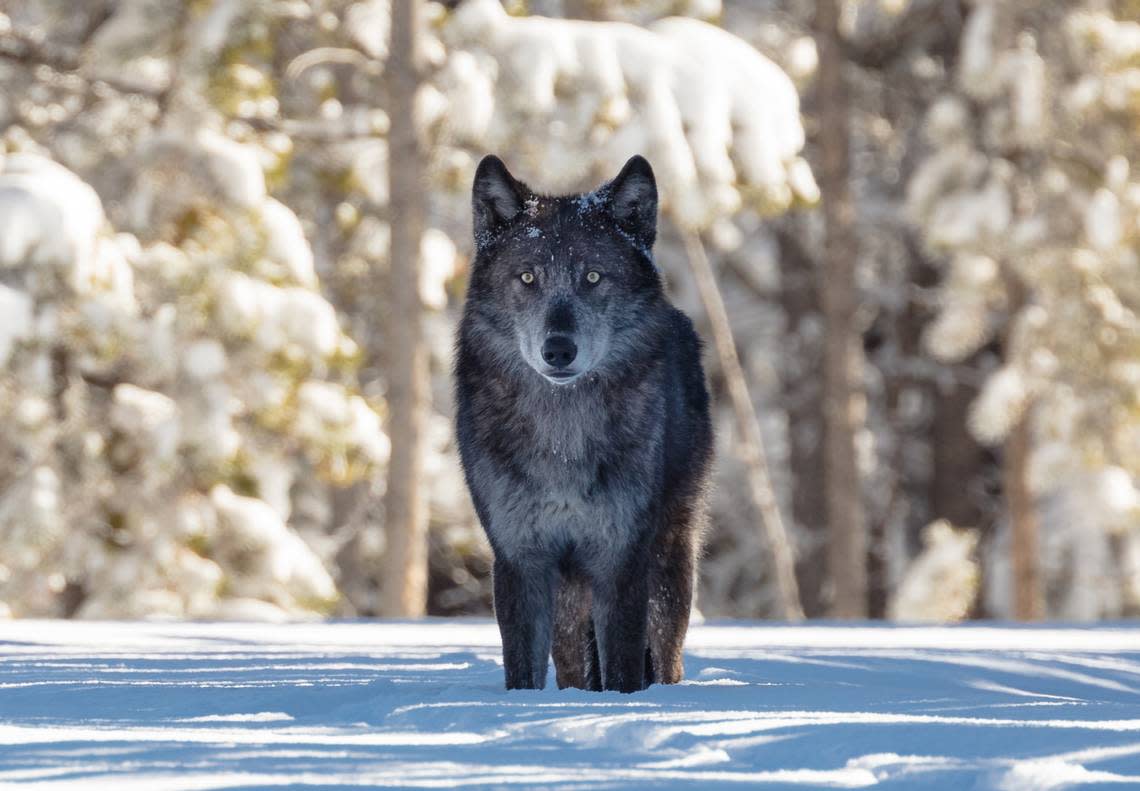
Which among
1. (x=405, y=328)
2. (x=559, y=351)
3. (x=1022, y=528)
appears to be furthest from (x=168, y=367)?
(x=1022, y=528)

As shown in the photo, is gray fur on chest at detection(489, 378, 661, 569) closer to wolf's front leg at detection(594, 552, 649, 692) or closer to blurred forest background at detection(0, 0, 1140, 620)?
wolf's front leg at detection(594, 552, 649, 692)

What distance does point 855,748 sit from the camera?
388cm

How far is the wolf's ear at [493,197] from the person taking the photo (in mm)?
5828

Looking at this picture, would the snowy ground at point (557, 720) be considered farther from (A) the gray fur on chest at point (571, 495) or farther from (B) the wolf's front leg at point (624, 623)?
(A) the gray fur on chest at point (571, 495)

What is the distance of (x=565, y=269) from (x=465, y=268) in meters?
12.3

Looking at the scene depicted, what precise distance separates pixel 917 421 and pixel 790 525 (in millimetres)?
2583

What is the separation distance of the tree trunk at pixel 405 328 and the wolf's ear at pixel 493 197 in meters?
8.09

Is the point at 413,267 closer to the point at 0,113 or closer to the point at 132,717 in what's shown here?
the point at 0,113

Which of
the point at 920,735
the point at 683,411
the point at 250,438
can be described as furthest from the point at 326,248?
the point at 920,735

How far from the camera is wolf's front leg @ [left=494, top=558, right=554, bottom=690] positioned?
5414mm

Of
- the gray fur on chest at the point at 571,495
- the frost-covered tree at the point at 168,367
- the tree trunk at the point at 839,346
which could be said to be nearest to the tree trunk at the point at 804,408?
the tree trunk at the point at 839,346

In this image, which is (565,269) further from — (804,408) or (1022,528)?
(804,408)

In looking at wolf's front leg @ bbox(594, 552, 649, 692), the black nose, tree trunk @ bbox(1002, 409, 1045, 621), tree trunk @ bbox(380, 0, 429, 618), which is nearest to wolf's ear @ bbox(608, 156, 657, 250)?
the black nose

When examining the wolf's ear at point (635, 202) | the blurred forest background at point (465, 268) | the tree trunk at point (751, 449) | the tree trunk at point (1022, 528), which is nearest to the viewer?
the wolf's ear at point (635, 202)
